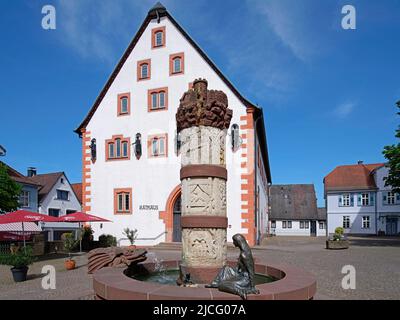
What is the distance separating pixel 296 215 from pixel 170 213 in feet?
107

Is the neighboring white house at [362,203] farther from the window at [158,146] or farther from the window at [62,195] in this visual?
the window at [62,195]

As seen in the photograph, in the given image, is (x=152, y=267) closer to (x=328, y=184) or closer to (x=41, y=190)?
(x=41, y=190)

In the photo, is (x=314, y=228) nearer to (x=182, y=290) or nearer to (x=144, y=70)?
(x=144, y=70)

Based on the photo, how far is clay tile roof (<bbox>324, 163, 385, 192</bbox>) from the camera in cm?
4652

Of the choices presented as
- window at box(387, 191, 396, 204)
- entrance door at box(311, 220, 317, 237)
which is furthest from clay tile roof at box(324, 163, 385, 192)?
entrance door at box(311, 220, 317, 237)

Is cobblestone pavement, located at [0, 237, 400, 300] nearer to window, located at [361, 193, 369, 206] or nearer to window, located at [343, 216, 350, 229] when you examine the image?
window, located at [343, 216, 350, 229]

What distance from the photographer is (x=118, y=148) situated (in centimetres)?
2473

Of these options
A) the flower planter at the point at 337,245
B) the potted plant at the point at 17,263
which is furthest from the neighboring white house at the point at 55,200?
the flower planter at the point at 337,245

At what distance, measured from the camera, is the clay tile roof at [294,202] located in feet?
166

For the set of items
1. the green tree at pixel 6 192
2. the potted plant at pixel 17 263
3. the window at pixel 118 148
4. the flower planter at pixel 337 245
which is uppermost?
the window at pixel 118 148

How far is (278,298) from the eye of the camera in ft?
16.4

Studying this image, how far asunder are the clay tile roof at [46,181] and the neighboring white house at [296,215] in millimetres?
30419

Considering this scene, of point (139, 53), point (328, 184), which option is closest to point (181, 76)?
point (139, 53)

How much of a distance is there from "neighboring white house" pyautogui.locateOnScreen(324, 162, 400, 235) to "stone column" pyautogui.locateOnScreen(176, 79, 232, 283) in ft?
142
